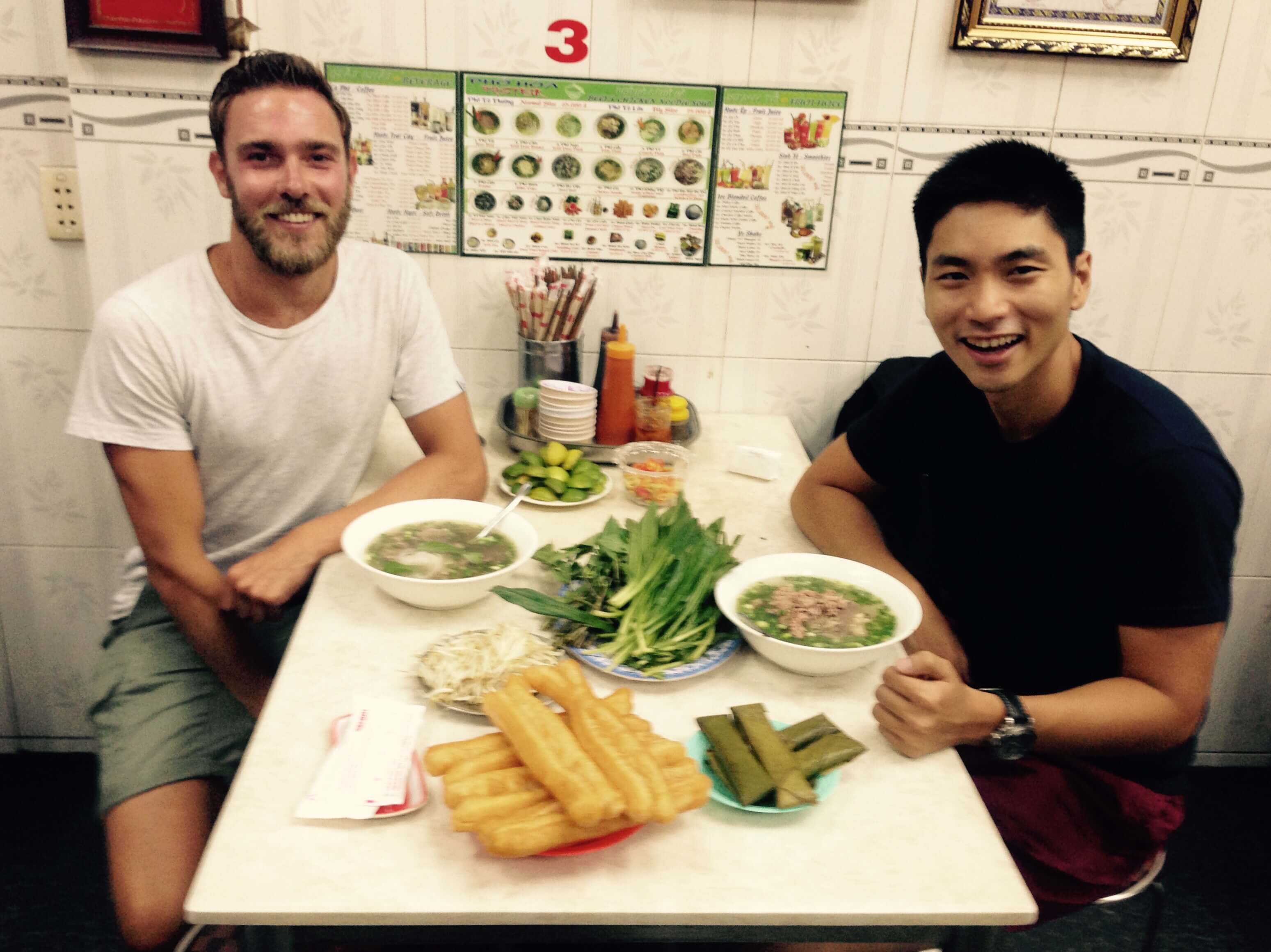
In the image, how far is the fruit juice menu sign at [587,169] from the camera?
220 centimetres

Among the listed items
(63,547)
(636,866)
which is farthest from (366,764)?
(63,547)

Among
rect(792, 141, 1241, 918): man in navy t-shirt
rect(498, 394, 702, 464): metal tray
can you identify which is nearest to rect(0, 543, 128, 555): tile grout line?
rect(498, 394, 702, 464): metal tray

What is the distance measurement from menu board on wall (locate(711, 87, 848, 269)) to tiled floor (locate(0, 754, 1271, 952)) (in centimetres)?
162

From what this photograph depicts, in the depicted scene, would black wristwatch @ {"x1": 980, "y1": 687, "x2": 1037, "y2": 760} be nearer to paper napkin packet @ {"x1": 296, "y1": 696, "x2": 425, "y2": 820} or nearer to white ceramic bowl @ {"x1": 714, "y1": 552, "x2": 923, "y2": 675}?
white ceramic bowl @ {"x1": 714, "y1": 552, "x2": 923, "y2": 675}

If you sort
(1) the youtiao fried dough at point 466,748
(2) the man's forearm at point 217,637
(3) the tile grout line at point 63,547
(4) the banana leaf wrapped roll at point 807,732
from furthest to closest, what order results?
(3) the tile grout line at point 63,547, (2) the man's forearm at point 217,637, (4) the banana leaf wrapped roll at point 807,732, (1) the youtiao fried dough at point 466,748

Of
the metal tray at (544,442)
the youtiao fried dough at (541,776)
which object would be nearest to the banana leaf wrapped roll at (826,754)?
the youtiao fried dough at (541,776)

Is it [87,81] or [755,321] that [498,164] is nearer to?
[755,321]

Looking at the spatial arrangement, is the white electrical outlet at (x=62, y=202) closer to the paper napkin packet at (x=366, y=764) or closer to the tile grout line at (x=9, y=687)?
the tile grout line at (x=9, y=687)

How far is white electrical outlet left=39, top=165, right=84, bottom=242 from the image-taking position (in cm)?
216

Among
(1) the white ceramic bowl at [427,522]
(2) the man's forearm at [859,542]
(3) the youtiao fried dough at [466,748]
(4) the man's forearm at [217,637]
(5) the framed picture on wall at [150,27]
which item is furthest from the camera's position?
(5) the framed picture on wall at [150,27]

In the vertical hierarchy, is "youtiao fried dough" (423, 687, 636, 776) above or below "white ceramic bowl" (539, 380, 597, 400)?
below

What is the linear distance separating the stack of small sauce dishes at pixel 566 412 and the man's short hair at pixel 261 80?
713 millimetres

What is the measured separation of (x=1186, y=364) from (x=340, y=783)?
2368mm

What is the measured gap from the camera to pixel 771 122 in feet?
7.34
